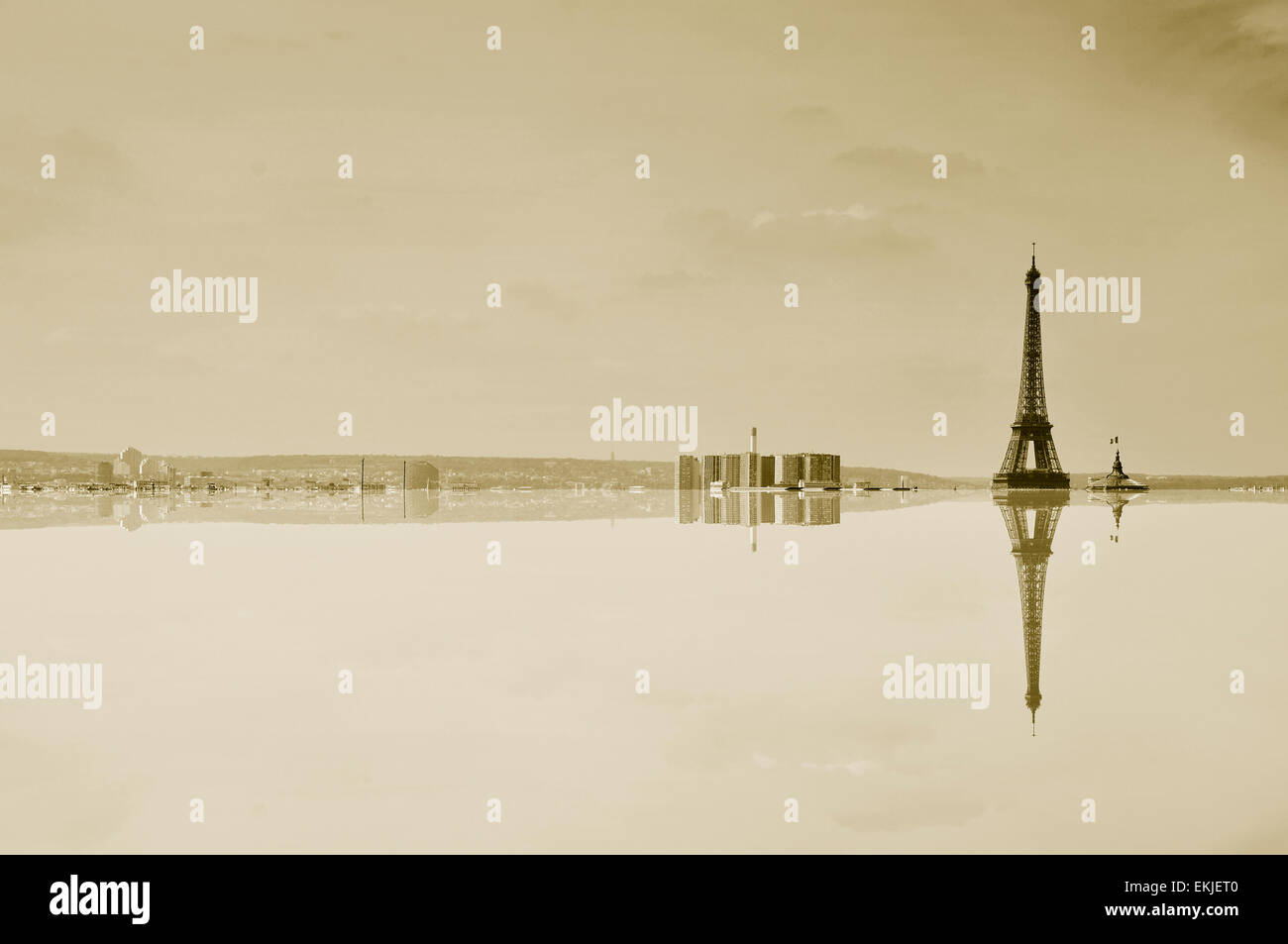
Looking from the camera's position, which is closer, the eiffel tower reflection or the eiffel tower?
the eiffel tower reflection

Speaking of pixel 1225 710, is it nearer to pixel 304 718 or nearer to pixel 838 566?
pixel 304 718

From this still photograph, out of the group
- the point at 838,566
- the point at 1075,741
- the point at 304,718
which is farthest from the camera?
the point at 838,566

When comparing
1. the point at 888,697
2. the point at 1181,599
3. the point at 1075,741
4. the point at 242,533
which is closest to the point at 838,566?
the point at 1181,599

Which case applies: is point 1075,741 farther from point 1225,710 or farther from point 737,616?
point 737,616

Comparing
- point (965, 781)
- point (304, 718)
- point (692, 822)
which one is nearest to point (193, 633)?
point (304, 718)

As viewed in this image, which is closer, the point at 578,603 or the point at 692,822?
the point at 692,822

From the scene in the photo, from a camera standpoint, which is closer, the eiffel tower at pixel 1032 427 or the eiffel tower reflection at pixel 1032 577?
the eiffel tower reflection at pixel 1032 577

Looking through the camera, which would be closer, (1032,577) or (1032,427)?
(1032,577)

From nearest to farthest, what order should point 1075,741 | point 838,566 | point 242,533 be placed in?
point 1075,741, point 838,566, point 242,533
